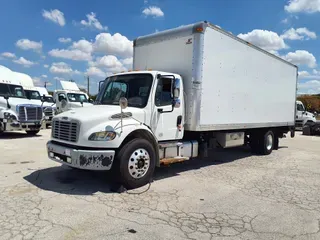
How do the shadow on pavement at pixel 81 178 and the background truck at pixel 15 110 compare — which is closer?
the shadow on pavement at pixel 81 178

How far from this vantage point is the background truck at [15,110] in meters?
13.1

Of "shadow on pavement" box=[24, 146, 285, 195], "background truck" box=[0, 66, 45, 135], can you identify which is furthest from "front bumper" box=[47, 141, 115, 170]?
"background truck" box=[0, 66, 45, 135]

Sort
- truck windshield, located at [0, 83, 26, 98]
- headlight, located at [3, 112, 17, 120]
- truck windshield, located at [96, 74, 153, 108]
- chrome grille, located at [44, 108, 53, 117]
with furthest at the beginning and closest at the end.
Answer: chrome grille, located at [44, 108, 53, 117], truck windshield, located at [0, 83, 26, 98], headlight, located at [3, 112, 17, 120], truck windshield, located at [96, 74, 153, 108]

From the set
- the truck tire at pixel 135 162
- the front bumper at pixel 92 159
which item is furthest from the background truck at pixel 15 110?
the truck tire at pixel 135 162

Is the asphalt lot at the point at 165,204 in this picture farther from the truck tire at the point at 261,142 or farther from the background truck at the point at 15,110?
the background truck at the point at 15,110

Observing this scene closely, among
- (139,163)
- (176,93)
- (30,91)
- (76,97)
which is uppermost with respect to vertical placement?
(30,91)

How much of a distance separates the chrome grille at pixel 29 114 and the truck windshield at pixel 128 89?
7849 millimetres

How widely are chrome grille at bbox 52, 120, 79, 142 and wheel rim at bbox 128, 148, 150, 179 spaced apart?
3.80ft

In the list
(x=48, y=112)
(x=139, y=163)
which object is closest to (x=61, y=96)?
(x=48, y=112)

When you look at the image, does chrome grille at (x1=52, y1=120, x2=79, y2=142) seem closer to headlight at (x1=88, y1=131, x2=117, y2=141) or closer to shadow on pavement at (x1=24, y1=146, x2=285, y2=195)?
headlight at (x1=88, y1=131, x2=117, y2=141)

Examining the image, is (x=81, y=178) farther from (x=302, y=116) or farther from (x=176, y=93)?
(x=302, y=116)

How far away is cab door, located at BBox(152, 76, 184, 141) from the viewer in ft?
21.6

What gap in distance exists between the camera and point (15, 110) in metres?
13.5

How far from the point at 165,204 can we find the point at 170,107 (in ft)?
7.95
